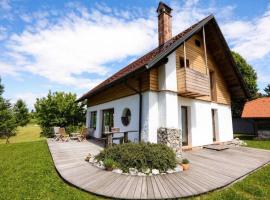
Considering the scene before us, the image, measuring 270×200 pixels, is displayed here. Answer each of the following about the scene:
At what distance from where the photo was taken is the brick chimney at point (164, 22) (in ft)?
36.8

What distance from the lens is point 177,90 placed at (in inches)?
353

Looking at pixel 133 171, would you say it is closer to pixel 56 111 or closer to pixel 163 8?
pixel 163 8

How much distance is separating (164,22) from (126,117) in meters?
6.48

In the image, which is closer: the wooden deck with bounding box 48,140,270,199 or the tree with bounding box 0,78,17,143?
the wooden deck with bounding box 48,140,270,199

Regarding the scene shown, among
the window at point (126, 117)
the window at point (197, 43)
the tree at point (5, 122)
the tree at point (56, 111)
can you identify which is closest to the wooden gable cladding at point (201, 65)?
the window at point (197, 43)

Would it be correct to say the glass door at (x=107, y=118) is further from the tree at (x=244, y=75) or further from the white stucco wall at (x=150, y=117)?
the tree at (x=244, y=75)

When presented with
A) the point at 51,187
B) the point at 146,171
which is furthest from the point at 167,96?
the point at 51,187

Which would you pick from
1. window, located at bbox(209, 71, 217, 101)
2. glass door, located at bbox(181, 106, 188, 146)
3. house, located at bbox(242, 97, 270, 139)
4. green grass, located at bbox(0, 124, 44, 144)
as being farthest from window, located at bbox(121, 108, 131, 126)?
house, located at bbox(242, 97, 270, 139)

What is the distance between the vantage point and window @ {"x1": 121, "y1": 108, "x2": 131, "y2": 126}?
10.0m

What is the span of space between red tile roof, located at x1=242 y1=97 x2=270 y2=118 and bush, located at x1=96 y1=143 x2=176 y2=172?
16.4 meters

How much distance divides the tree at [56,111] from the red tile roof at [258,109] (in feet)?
61.3

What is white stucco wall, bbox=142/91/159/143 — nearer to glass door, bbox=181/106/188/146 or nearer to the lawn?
glass door, bbox=181/106/188/146

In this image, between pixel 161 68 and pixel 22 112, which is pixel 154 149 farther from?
pixel 22 112

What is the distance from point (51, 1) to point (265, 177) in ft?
34.1
